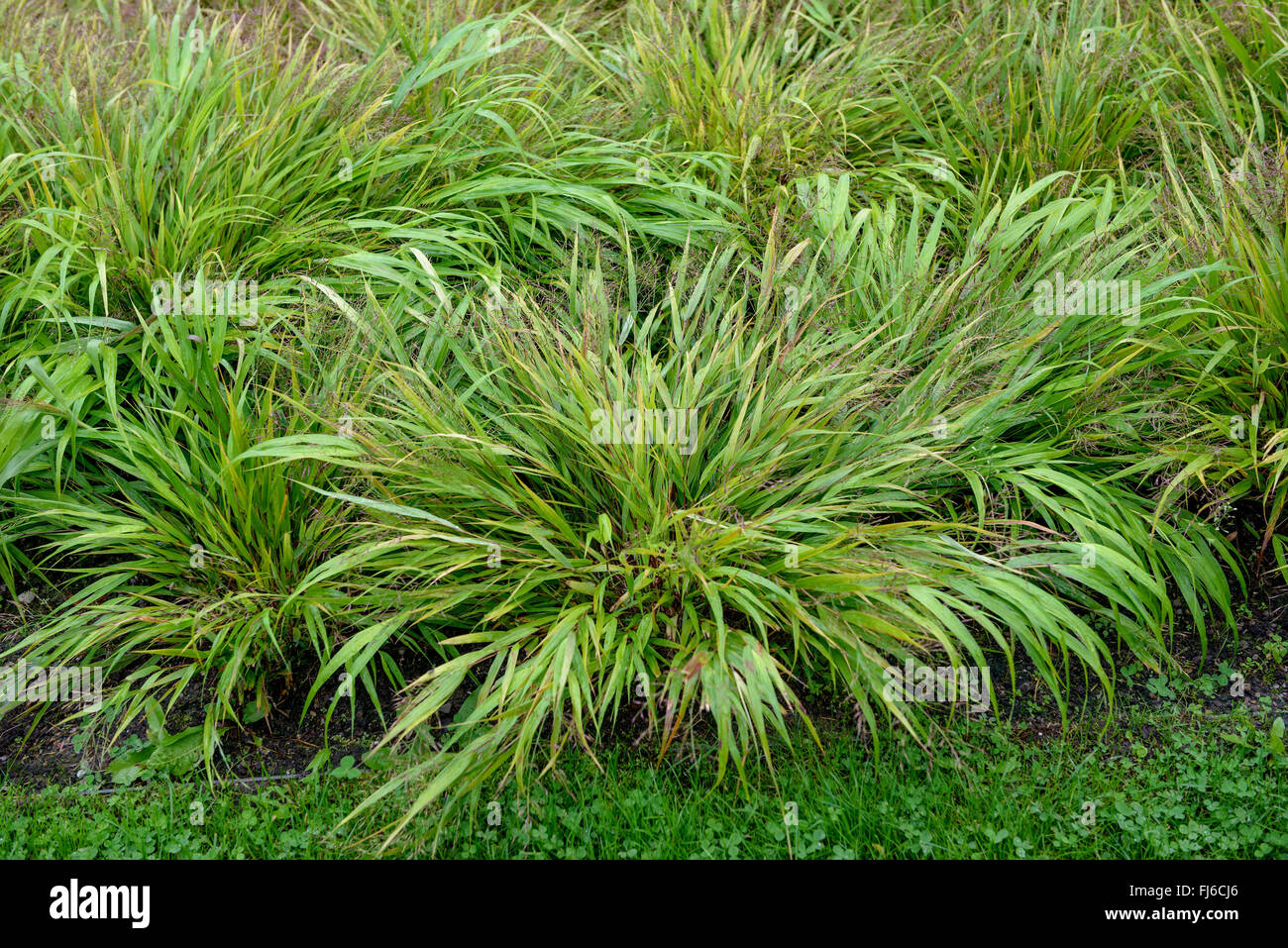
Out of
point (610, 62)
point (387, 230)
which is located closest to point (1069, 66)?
point (610, 62)

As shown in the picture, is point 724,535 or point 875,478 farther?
point 875,478

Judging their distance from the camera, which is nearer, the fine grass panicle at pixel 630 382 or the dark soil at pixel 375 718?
the fine grass panicle at pixel 630 382

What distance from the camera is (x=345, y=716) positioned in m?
2.78

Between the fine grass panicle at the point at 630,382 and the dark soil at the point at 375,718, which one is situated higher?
the fine grass panicle at the point at 630,382

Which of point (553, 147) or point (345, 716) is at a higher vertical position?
point (553, 147)

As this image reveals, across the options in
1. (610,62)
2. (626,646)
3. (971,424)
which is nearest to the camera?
(626,646)

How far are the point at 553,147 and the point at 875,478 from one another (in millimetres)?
1743

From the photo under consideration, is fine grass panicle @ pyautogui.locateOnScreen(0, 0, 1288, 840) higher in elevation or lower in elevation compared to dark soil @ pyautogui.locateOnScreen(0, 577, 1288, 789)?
higher

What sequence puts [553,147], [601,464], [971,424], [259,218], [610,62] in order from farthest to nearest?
[610,62], [553,147], [259,218], [971,424], [601,464]

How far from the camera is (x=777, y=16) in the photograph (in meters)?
4.44

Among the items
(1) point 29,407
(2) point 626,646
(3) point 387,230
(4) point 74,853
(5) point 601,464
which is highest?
(3) point 387,230

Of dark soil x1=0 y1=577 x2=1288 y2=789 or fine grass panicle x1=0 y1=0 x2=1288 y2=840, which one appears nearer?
fine grass panicle x1=0 y1=0 x2=1288 y2=840

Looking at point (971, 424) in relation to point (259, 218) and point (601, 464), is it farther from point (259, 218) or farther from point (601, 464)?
point (259, 218)

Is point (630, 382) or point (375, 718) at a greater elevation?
point (630, 382)
